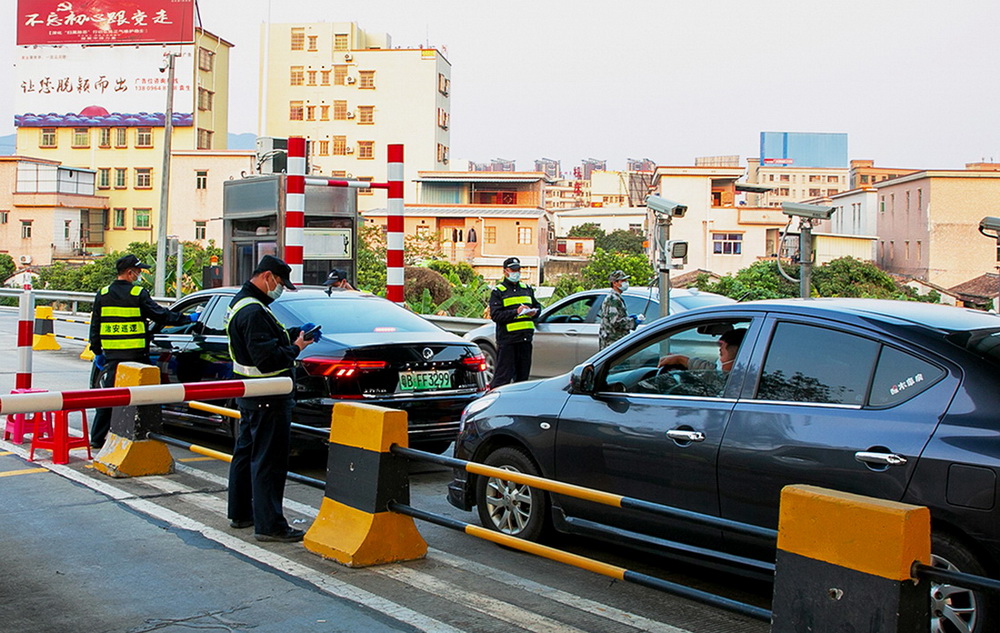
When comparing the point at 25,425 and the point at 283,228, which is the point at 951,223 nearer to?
the point at 283,228

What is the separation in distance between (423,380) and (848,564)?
5.48m

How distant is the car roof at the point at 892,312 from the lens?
525 cm

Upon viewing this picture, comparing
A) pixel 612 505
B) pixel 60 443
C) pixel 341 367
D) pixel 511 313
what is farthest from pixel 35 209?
pixel 612 505

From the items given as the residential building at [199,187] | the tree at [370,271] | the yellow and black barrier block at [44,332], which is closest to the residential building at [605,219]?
the residential building at [199,187]

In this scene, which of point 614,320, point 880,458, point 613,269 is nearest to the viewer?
point 880,458

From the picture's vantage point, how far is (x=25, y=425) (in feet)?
33.8

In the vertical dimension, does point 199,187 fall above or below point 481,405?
above

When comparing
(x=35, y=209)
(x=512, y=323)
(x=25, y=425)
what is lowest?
(x=25, y=425)

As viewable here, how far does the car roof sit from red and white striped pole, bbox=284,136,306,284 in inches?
431

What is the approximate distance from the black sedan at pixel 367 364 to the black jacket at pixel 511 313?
9.99 ft

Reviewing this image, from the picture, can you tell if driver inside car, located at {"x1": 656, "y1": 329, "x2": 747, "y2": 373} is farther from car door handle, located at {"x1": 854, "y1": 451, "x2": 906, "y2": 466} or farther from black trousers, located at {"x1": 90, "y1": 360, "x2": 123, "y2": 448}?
black trousers, located at {"x1": 90, "y1": 360, "x2": 123, "y2": 448}

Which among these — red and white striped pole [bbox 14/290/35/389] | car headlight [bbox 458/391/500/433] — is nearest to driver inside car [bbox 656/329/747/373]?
car headlight [bbox 458/391/500/433]

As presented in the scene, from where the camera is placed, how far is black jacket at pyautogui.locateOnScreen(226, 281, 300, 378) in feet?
21.8

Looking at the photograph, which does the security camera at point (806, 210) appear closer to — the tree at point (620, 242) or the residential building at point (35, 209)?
the residential building at point (35, 209)
